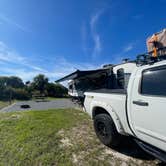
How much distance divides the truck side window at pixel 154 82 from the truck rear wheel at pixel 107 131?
4.47 ft

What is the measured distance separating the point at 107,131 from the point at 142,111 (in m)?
1.43

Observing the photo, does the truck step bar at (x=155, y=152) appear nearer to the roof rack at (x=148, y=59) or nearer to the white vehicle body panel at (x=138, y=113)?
the white vehicle body panel at (x=138, y=113)

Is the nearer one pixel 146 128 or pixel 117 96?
pixel 146 128

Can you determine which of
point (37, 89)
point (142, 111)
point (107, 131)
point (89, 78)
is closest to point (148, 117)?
point (142, 111)

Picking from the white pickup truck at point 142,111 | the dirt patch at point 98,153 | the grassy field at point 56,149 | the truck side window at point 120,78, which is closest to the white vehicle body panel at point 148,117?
the white pickup truck at point 142,111

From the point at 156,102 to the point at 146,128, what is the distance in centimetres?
53

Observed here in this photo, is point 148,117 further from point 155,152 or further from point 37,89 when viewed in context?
point 37,89

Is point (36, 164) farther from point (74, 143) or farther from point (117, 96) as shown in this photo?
point (117, 96)

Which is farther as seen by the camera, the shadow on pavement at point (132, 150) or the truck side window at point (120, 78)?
the truck side window at point (120, 78)

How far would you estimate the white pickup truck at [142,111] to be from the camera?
245 centimetres

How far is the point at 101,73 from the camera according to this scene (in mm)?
14141

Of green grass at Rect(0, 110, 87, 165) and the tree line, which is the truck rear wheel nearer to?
green grass at Rect(0, 110, 87, 165)

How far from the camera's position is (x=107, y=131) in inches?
152

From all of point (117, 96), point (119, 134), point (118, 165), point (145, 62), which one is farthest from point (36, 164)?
point (145, 62)
